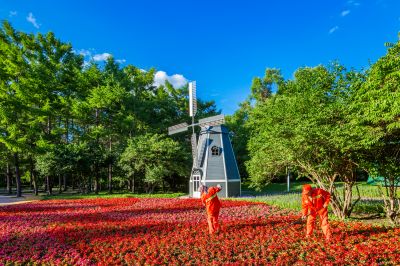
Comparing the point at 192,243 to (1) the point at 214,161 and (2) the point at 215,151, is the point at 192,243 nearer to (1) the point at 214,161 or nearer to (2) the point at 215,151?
(1) the point at 214,161

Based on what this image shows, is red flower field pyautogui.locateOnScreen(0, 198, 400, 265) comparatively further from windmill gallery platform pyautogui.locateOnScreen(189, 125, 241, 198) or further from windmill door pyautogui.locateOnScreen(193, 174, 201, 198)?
windmill door pyautogui.locateOnScreen(193, 174, 201, 198)

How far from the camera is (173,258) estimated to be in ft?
25.4

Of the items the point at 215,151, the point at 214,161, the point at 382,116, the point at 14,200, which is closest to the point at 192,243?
the point at 382,116

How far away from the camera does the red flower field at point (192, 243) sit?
24.7ft

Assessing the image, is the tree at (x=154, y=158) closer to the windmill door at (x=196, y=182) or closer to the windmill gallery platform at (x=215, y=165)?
the windmill gallery platform at (x=215, y=165)

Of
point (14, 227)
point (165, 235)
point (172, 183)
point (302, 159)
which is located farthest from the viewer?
point (172, 183)

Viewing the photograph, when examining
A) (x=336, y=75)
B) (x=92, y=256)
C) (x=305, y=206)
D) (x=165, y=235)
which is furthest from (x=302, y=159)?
(x=92, y=256)

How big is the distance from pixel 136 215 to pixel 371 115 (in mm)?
11689

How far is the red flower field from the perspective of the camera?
24.7ft

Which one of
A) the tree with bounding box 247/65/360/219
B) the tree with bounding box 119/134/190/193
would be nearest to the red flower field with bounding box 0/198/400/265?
the tree with bounding box 247/65/360/219

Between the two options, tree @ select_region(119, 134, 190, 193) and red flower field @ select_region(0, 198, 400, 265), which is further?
tree @ select_region(119, 134, 190, 193)

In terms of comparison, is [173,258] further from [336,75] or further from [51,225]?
[336,75]

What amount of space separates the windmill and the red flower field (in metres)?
13.6

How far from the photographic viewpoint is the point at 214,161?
27.4m
